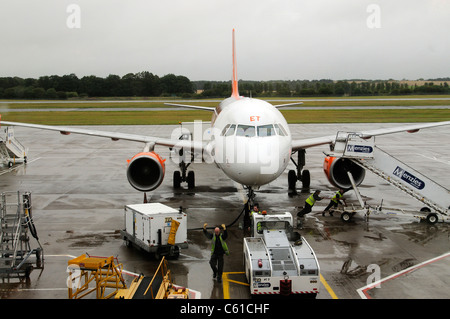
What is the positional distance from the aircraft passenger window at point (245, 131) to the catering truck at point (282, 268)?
17.2 ft

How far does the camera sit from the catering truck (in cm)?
1203

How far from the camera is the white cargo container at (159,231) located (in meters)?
15.1

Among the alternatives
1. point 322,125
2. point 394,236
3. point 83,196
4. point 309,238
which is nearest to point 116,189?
point 83,196

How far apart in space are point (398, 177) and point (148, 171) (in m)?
10.6

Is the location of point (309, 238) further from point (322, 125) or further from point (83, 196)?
point (322, 125)

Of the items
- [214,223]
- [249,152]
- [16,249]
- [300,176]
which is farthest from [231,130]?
[300,176]

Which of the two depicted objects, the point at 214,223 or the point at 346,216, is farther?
the point at 346,216

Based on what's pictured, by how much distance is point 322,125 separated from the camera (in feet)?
199

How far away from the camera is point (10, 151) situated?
3453 cm

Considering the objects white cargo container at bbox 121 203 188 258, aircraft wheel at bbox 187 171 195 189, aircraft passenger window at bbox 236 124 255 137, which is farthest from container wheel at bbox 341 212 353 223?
aircraft wheel at bbox 187 171 195 189

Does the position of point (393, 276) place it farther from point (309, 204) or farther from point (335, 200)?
point (335, 200)

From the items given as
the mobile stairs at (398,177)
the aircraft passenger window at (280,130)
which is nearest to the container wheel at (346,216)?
the mobile stairs at (398,177)

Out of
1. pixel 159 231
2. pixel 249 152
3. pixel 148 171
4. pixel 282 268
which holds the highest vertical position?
pixel 249 152
